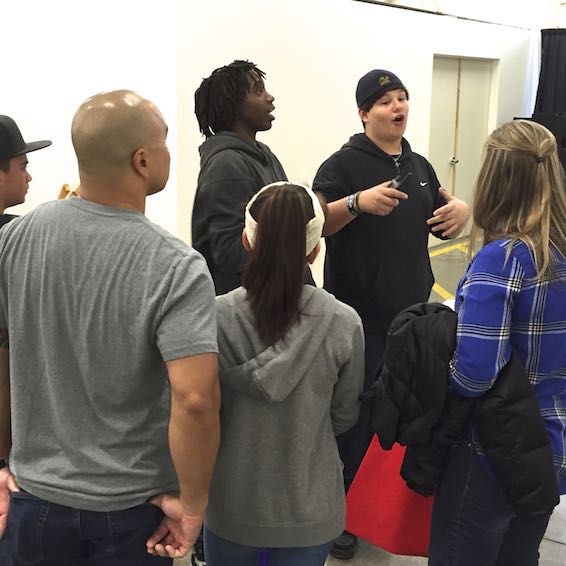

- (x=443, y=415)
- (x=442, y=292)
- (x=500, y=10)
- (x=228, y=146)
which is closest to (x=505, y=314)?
(x=443, y=415)

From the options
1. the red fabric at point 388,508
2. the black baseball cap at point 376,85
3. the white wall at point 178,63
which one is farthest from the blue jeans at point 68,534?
the white wall at point 178,63

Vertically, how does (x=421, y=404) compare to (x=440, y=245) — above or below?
above

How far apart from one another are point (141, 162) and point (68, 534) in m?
0.71

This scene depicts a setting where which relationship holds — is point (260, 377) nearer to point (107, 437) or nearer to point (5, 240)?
point (107, 437)

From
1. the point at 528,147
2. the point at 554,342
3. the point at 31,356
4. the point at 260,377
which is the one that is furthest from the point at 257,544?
the point at 528,147

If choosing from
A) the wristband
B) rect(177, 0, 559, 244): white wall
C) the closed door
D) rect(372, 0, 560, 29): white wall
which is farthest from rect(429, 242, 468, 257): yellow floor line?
the wristband

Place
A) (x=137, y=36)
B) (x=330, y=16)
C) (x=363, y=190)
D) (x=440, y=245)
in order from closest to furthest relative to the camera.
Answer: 1. (x=363, y=190)
2. (x=137, y=36)
3. (x=330, y=16)
4. (x=440, y=245)

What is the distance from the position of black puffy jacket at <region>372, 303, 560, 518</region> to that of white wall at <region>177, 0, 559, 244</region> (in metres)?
2.62

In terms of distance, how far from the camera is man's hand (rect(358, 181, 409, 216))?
2143 mm

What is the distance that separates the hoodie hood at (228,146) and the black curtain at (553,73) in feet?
25.0

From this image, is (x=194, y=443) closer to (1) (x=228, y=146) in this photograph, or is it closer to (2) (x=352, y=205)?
(1) (x=228, y=146)

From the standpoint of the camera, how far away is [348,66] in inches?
208

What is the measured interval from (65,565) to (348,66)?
187 inches

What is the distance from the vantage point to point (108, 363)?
1.20m
